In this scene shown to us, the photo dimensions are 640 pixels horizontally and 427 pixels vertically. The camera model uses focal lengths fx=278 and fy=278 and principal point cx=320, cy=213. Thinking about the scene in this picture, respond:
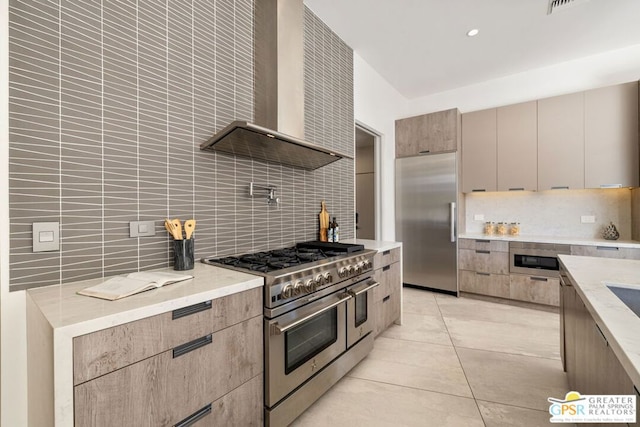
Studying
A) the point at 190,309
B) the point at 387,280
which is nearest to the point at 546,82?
the point at 387,280

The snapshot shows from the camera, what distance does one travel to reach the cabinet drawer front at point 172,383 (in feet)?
2.80

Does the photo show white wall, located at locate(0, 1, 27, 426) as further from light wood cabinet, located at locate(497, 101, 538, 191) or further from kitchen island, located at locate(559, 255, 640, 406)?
light wood cabinet, located at locate(497, 101, 538, 191)

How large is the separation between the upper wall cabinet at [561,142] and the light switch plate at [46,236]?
4640 mm

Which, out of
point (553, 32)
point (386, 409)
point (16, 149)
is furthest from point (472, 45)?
point (16, 149)

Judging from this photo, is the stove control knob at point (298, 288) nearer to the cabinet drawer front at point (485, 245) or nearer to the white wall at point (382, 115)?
the white wall at point (382, 115)

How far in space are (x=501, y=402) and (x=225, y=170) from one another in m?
2.36

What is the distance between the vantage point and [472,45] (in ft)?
10.6

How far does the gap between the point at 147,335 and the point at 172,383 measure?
229 millimetres

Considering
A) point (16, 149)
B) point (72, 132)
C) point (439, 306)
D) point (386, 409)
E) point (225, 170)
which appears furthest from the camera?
point (439, 306)

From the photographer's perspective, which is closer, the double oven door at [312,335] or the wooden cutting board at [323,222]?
the double oven door at [312,335]

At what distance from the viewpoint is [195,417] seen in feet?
3.60

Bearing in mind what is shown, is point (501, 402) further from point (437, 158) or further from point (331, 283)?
point (437, 158)

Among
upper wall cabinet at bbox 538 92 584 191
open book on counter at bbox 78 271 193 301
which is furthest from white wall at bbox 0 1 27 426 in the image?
upper wall cabinet at bbox 538 92 584 191

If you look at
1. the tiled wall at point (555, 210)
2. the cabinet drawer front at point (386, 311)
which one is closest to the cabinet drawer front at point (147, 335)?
the cabinet drawer front at point (386, 311)
